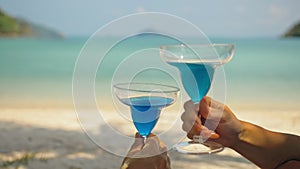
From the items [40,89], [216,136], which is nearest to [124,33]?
[216,136]

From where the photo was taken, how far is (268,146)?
3.44 feet

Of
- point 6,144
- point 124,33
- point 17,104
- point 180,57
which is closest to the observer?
point 124,33

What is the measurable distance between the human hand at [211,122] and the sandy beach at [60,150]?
4.81ft

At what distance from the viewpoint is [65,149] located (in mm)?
2748

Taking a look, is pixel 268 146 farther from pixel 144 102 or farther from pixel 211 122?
pixel 144 102

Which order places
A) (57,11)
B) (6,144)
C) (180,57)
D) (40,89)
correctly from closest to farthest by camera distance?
(180,57)
(6,144)
(40,89)
(57,11)

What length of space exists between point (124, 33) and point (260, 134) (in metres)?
0.41

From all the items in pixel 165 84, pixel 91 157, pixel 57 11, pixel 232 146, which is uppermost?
pixel 57 11

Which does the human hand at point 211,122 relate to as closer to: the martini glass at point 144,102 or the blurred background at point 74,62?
the martini glass at point 144,102

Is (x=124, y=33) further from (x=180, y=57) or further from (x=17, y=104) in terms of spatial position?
(x=17, y=104)

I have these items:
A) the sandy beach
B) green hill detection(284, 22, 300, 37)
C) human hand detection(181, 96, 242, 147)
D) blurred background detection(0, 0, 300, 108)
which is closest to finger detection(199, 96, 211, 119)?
human hand detection(181, 96, 242, 147)

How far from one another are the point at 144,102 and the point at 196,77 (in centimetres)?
20

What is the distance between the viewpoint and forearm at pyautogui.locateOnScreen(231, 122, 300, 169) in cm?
104

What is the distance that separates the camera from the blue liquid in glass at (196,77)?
2.95 ft
